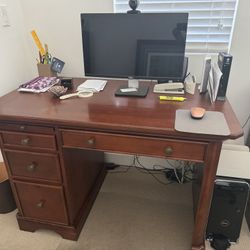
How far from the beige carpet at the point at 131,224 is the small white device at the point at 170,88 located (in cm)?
82

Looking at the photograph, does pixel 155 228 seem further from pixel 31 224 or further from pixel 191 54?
pixel 191 54

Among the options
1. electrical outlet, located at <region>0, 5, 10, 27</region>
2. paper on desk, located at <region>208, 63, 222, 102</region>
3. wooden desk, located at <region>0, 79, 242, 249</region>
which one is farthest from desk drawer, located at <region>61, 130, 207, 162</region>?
electrical outlet, located at <region>0, 5, 10, 27</region>

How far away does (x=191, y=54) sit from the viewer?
1.62 m

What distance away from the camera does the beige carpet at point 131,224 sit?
1.42 meters

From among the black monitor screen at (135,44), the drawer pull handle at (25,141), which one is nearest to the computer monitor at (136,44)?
the black monitor screen at (135,44)

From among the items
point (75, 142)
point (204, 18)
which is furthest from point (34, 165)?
point (204, 18)

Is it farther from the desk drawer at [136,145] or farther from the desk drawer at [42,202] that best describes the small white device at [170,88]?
the desk drawer at [42,202]

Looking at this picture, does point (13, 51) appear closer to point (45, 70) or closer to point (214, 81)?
point (45, 70)

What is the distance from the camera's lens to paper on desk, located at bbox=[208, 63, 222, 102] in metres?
1.17

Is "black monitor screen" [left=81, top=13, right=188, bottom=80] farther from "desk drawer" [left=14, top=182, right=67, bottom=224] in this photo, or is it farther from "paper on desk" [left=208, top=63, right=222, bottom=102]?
"desk drawer" [left=14, top=182, right=67, bottom=224]

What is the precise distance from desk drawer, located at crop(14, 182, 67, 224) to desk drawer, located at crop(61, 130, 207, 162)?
1.13 ft

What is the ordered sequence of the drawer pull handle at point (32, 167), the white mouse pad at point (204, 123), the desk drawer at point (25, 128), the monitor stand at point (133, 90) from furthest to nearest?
the monitor stand at point (133, 90), the drawer pull handle at point (32, 167), the desk drawer at point (25, 128), the white mouse pad at point (204, 123)

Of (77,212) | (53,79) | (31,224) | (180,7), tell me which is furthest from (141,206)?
(180,7)

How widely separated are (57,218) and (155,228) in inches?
24.4
